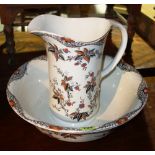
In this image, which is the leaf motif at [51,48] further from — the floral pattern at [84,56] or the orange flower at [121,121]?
the orange flower at [121,121]

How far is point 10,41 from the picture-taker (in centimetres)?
63

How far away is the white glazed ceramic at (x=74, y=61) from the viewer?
426 mm

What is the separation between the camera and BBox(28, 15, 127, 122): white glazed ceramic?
1.40 ft

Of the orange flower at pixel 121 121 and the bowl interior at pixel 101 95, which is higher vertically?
the orange flower at pixel 121 121

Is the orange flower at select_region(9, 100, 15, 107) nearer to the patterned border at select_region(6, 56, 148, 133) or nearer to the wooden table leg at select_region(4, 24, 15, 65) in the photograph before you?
the patterned border at select_region(6, 56, 148, 133)

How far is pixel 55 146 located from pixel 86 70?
144mm

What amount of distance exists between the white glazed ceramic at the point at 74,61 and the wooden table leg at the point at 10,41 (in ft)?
0.52

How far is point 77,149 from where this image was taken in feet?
1.54

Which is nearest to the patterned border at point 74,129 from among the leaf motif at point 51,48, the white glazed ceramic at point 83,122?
the white glazed ceramic at point 83,122

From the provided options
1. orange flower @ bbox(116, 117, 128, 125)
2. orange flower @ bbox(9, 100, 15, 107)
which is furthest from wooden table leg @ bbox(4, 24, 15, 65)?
orange flower @ bbox(116, 117, 128, 125)

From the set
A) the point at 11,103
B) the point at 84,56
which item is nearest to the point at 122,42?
the point at 84,56

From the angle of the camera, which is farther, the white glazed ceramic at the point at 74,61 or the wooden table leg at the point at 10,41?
the wooden table leg at the point at 10,41

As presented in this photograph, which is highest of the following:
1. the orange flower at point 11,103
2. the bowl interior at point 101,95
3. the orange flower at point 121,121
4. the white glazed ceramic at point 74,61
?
the white glazed ceramic at point 74,61
